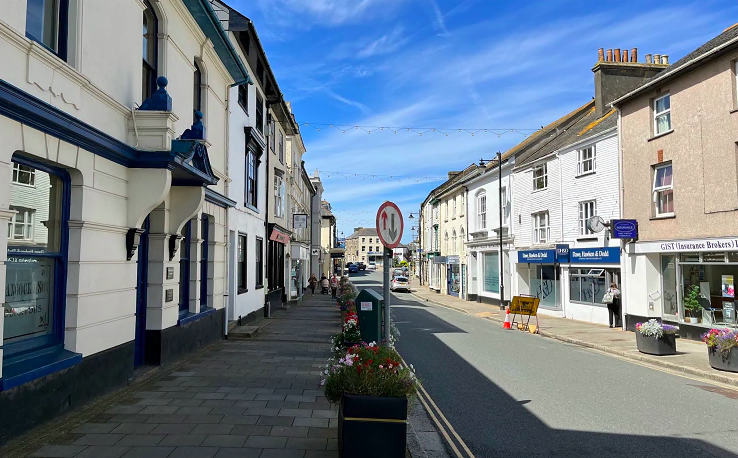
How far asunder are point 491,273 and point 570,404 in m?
22.7

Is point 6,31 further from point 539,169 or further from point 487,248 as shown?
point 487,248

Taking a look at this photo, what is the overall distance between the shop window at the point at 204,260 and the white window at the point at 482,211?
21.9m

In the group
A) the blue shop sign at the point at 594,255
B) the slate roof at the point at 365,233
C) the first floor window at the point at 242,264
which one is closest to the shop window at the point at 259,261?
the first floor window at the point at 242,264

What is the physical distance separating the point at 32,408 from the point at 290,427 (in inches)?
107

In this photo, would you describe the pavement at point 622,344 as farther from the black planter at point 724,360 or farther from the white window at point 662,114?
the white window at point 662,114

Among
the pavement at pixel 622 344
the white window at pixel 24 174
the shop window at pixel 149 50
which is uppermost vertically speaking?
the shop window at pixel 149 50

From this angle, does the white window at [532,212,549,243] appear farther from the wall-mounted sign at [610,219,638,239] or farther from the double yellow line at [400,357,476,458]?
the double yellow line at [400,357,476,458]

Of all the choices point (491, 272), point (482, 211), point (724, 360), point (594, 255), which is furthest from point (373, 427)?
point (482, 211)

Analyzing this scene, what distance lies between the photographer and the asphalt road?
5.78 meters

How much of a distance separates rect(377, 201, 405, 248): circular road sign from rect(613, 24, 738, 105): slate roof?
12.1 metres

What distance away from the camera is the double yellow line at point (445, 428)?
18.2 feet

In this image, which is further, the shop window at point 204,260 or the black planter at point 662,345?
the black planter at point 662,345

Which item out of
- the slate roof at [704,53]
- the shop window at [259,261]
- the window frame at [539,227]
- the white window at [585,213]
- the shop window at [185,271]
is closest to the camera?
the shop window at [185,271]

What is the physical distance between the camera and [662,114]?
16.3m
